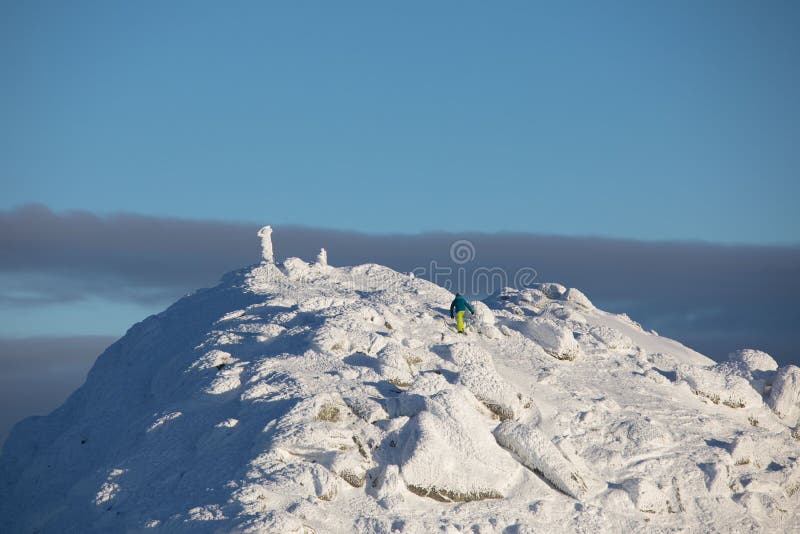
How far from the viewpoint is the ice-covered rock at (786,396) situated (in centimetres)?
3653

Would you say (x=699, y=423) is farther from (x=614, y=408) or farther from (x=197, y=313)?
(x=197, y=313)

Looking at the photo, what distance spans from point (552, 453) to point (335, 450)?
753cm

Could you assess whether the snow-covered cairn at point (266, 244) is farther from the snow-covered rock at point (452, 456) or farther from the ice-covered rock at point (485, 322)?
the snow-covered rock at point (452, 456)

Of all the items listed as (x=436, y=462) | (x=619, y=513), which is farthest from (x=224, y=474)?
(x=619, y=513)

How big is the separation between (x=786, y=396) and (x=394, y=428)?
67.0 feet

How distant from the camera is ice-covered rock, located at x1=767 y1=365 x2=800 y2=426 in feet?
120

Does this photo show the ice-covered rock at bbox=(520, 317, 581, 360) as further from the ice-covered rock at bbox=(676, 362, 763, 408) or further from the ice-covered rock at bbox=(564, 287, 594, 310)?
the ice-covered rock at bbox=(564, 287, 594, 310)

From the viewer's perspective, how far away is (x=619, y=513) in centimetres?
2719

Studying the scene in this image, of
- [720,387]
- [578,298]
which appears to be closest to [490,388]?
[720,387]

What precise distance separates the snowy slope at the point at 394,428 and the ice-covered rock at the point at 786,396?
0.08 metres

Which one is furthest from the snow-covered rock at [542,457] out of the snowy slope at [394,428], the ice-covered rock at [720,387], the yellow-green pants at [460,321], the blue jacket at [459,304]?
the ice-covered rock at [720,387]

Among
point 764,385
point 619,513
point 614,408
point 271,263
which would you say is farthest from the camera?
point 271,263

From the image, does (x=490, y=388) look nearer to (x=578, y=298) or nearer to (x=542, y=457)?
(x=542, y=457)

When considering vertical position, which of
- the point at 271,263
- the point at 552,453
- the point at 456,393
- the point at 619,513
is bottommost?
the point at 619,513
